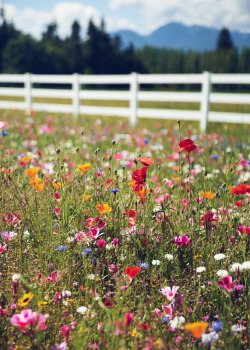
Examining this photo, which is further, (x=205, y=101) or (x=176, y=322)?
(x=205, y=101)

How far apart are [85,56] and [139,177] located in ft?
251

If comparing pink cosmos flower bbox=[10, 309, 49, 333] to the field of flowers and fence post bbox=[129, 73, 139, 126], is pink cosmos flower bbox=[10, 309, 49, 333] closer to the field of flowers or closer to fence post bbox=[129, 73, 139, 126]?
the field of flowers

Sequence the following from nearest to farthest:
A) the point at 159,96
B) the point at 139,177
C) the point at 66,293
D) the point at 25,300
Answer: the point at 25,300 → the point at 66,293 → the point at 139,177 → the point at 159,96

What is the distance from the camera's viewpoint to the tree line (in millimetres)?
63125

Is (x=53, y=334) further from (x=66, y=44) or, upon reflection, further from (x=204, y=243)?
(x=66, y=44)

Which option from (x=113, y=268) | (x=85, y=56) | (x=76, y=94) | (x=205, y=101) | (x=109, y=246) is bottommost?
(x=113, y=268)

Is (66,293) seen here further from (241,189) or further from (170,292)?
(241,189)

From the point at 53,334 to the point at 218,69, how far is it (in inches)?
3136

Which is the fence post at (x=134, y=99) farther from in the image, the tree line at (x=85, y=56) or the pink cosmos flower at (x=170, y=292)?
the tree line at (x=85, y=56)

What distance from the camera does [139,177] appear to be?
2027 mm

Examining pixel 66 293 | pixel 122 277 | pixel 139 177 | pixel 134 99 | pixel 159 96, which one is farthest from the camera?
pixel 134 99

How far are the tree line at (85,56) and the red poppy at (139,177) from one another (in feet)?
209

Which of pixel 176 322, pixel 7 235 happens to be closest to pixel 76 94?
pixel 7 235

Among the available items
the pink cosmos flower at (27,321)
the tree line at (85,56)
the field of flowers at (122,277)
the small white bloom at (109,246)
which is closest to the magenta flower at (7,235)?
the field of flowers at (122,277)
